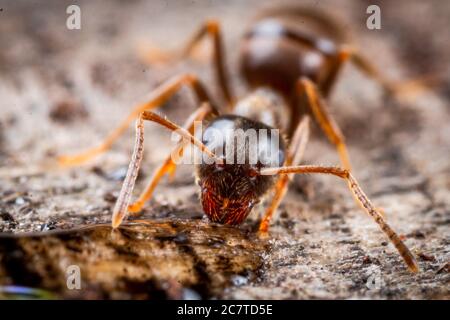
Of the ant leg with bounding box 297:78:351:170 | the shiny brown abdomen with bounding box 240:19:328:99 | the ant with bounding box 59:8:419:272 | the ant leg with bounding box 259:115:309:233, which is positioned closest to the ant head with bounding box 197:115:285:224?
the ant with bounding box 59:8:419:272

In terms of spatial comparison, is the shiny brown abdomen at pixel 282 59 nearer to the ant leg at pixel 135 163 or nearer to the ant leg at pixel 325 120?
the ant leg at pixel 325 120

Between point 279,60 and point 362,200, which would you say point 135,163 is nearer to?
point 362,200

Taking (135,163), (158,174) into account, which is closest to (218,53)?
(158,174)

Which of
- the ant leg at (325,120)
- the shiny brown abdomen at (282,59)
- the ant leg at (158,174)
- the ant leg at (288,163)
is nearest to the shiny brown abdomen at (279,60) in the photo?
the shiny brown abdomen at (282,59)

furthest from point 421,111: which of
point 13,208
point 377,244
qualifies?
point 13,208
